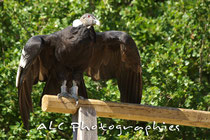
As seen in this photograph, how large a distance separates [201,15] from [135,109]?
318cm

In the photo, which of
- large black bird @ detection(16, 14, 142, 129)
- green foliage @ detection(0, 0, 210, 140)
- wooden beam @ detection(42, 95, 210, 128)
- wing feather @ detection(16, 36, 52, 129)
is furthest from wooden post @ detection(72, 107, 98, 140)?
green foliage @ detection(0, 0, 210, 140)

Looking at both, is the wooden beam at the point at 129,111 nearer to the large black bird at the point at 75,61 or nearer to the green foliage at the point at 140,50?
the large black bird at the point at 75,61

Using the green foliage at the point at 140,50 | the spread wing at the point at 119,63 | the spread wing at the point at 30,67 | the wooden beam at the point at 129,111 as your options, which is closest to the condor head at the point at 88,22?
the spread wing at the point at 119,63

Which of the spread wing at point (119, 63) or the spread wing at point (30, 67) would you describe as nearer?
the spread wing at point (30, 67)

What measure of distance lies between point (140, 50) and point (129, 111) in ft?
9.43

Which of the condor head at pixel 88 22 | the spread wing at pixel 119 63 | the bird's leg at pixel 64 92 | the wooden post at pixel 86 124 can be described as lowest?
the wooden post at pixel 86 124

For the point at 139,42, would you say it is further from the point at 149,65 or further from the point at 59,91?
the point at 59,91

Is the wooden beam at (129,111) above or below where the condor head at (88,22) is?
below

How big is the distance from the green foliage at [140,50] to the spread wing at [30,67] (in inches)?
55.2

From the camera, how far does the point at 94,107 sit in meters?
4.48

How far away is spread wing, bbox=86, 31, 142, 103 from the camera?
4879 mm

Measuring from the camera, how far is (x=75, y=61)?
4.80 meters

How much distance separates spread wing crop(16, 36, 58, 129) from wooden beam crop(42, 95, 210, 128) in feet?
1.53

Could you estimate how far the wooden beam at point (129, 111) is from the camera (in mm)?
4285
